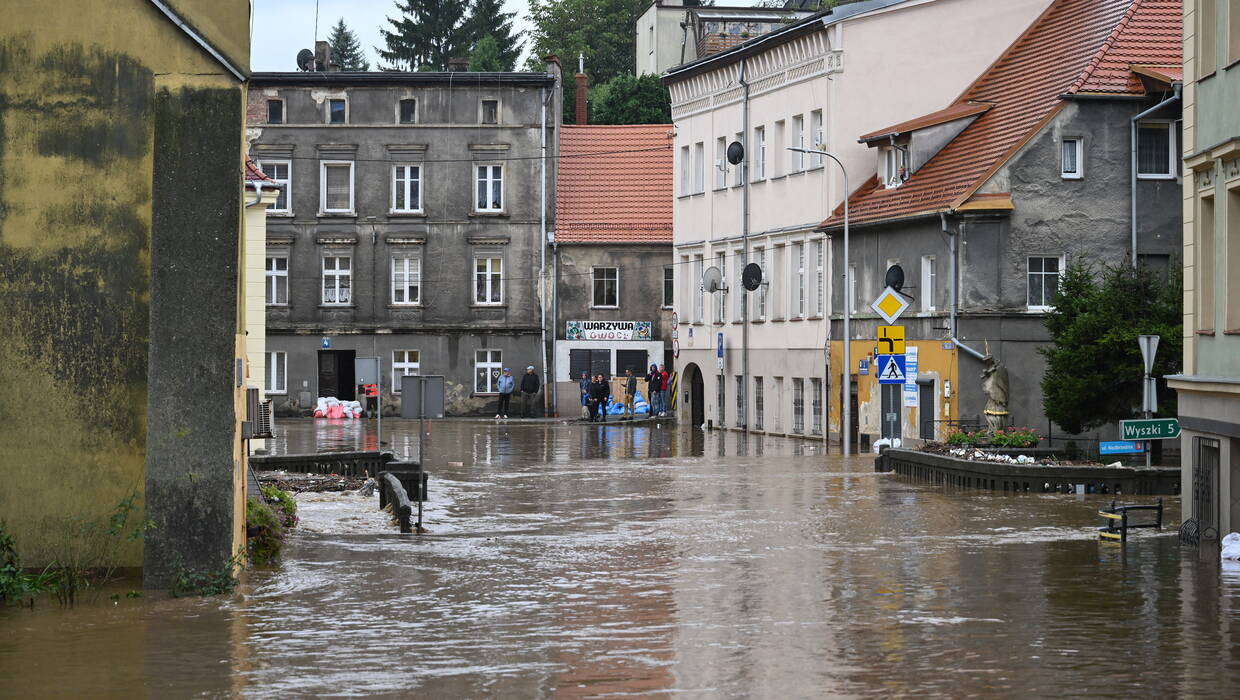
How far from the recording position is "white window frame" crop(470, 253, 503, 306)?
67.5 m

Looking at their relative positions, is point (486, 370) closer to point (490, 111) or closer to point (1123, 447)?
point (490, 111)

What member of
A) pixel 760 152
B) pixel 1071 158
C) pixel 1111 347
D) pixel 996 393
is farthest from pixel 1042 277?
pixel 760 152

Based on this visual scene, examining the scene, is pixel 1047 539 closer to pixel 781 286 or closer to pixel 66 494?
pixel 66 494

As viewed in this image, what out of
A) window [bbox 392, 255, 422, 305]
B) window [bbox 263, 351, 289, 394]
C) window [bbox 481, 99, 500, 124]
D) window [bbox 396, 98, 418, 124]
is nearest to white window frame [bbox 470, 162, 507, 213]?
window [bbox 481, 99, 500, 124]

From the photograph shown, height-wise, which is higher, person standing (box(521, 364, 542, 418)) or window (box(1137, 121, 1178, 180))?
window (box(1137, 121, 1178, 180))

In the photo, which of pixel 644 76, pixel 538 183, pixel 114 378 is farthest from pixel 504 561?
pixel 644 76

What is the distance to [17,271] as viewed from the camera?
17203 mm

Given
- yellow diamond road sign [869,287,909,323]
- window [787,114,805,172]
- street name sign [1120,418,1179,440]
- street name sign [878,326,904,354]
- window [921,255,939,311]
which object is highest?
window [787,114,805,172]

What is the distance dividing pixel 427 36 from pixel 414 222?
3418 cm

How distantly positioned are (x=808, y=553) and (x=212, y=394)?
25.2 ft

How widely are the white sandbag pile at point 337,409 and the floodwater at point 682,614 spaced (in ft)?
122

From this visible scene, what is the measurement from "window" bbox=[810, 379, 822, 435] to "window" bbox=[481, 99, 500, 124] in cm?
2132

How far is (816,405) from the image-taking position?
5056cm

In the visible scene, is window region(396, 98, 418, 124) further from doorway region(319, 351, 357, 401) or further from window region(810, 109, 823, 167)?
window region(810, 109, 823, 167)
